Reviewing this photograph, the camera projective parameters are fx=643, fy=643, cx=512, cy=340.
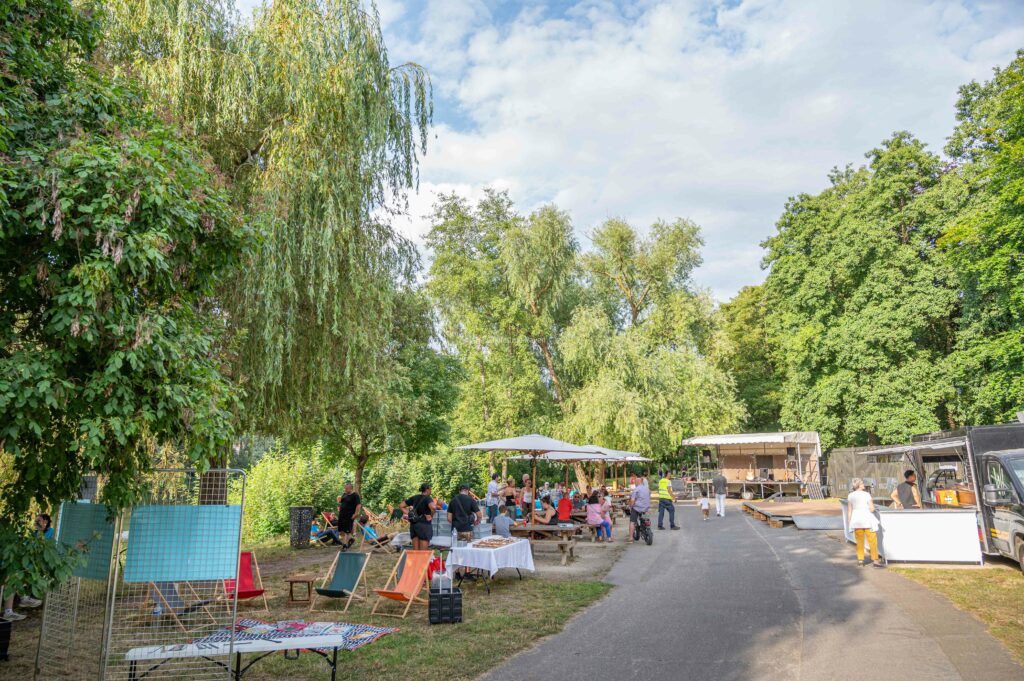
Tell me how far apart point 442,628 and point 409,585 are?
1146mm

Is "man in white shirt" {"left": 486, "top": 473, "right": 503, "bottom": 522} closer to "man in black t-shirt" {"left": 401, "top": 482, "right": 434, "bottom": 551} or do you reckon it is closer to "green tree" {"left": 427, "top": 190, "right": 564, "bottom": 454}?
"man in black t-shirt" {"left": 401, "top": 482, "right": 434, "bottom": 551}

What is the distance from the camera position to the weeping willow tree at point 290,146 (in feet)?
Result: 28.8

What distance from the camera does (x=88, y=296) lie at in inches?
157

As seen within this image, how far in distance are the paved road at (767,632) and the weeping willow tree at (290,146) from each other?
5.33 metres

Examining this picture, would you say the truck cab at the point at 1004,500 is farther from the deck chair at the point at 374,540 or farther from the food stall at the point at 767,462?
the food stall at the point at 767,462

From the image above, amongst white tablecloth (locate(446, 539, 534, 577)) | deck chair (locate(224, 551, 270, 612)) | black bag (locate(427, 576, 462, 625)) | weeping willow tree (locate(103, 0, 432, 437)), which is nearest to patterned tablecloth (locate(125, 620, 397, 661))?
black bag (locate(427, 576, 462, 625))

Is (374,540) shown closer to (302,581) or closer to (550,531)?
(550,531)

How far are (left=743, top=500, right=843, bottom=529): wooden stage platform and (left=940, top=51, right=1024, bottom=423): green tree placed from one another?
6995 mm

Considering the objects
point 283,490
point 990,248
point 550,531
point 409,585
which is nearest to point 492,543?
point 409,585

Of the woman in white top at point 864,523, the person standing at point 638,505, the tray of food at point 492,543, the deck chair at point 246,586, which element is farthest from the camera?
the person standing at point 638,505

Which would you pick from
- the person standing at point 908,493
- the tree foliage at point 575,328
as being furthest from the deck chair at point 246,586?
the tree foliage at point 575,328

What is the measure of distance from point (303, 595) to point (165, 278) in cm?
617

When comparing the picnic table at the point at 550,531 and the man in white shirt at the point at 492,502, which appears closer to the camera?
the picnic table at the point at 550,531

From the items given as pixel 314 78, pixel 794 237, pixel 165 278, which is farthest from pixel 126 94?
pixel 794 237
